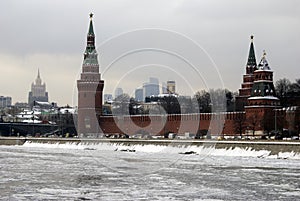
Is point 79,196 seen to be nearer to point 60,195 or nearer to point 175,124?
point 60,195

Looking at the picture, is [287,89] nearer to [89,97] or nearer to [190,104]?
[190,104]

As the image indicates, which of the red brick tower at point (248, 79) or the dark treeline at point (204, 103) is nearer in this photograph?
the red brick tower at point (248, 79)

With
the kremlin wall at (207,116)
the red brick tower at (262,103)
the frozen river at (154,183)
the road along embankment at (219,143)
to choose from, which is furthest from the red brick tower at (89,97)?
the frozen river at (154,183)

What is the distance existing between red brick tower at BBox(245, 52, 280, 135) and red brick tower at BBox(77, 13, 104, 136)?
35681 mm

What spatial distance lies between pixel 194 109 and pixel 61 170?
72019 millimetres

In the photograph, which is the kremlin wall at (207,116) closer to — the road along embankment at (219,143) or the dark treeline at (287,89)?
the dark treeline at (287,89)

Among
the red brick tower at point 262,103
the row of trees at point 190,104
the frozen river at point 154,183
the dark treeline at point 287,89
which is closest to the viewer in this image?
the frozen river at point 154,183

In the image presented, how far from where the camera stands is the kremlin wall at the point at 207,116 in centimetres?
6944

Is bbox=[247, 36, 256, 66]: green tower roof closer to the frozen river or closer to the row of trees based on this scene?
the row of trees

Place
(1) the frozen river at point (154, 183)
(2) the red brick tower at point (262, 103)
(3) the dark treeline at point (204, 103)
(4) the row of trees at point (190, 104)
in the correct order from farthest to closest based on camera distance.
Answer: (4) the row of trees at point (190, 104)
(3) the dark treeline at point (204, 103)
(2) the red brick tower at point (262, 103)
(1) the frozen river at point (154, 183)

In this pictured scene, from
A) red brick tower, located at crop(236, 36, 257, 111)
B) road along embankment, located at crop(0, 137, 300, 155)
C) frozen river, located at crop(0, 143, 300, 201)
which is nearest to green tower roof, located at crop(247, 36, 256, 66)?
red brick tower, located at crop(236, 36, 257, 111)

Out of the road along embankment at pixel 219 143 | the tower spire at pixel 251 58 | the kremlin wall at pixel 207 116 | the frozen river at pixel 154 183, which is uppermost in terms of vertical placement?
the tower spire at pixel 251 58

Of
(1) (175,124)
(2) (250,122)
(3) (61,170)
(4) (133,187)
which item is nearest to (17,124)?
(1) (175,124)

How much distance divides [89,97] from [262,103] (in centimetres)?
3992
